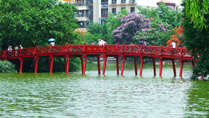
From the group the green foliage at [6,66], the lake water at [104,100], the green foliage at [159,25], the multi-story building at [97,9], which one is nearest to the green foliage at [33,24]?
the green foliage at [6,66]

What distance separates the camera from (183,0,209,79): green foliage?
4549cm

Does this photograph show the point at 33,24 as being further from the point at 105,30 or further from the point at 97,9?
the point at 97,9

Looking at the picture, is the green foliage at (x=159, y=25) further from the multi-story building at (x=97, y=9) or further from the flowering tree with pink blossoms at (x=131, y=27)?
the multi-story building at (x=97, y=9)

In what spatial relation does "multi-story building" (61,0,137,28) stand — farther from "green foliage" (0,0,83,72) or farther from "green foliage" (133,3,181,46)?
"green foliage" (0,0,83,72)

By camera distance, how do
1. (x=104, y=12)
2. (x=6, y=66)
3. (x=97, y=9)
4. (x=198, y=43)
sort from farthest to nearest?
(x=97, y=9) < (x=104, y=12) < (x=6, y=66) < (x=198, y=43)

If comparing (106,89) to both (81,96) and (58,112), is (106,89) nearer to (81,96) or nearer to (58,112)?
(81,96)

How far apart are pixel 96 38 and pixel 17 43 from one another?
53.3 metres

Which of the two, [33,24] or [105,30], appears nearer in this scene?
[33,24]

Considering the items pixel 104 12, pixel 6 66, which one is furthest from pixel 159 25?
pixel 6 66

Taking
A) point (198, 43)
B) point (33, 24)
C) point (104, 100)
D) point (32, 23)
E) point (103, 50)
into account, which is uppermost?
point (32, 23)

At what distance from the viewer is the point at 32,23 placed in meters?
63.6

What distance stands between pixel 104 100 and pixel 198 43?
16.7 m

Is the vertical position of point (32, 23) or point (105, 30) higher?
point (105, 30)

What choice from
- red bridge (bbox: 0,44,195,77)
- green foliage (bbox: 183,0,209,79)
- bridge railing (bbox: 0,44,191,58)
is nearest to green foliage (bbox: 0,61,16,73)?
red bridge (bbox: 0,44,195,77)
